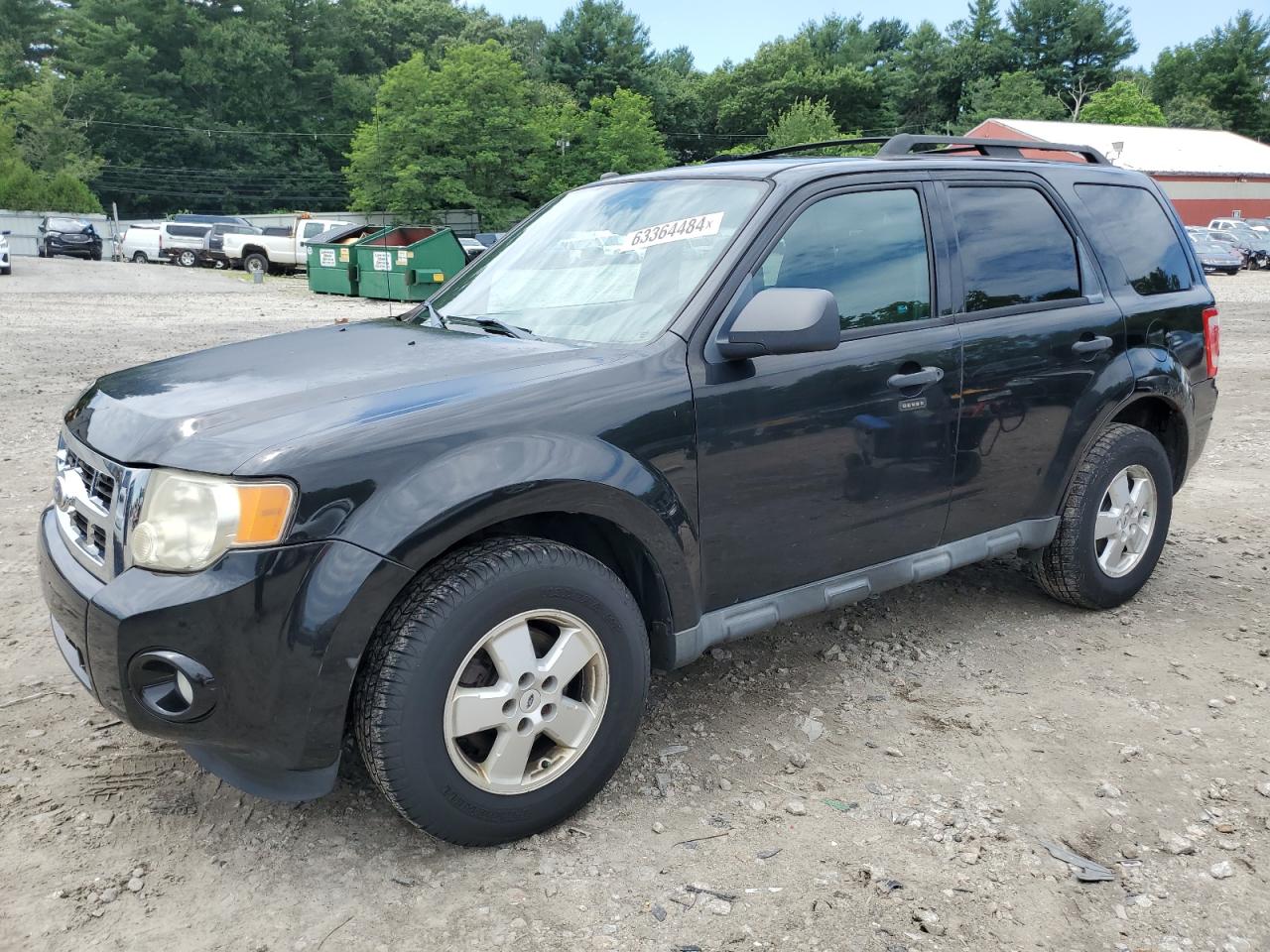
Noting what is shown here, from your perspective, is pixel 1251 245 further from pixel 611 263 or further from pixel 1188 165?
pixel 611 263

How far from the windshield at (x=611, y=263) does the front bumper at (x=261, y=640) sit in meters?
1.19

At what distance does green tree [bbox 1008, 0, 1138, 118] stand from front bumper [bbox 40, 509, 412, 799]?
91.2 metres

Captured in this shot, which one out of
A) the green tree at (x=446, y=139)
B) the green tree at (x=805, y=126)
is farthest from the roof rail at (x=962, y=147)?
the green tree at (x=805, y=126)

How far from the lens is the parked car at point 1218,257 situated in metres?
32.5

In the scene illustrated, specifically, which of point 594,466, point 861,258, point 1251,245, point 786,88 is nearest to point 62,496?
point 594,466

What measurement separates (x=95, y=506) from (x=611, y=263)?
1.74 metres

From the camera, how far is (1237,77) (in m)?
85.9

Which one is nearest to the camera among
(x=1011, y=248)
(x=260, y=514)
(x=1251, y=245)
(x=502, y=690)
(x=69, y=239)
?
(x=260, y=514)

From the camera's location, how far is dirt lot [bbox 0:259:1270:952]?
2559 millimetres

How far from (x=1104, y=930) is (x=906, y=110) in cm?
8737

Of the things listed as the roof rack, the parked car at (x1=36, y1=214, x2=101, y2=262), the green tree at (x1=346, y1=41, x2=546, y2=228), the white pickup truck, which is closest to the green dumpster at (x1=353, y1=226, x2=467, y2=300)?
the white pickup truck

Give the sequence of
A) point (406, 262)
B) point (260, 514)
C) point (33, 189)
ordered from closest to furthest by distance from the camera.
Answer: point (260, 514)
point (406, 262)
point (33, 189)

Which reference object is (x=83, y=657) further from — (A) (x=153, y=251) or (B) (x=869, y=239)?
(A) (x=153, y=251)

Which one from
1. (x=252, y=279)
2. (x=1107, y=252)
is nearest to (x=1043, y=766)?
(x=1107, y=252)
